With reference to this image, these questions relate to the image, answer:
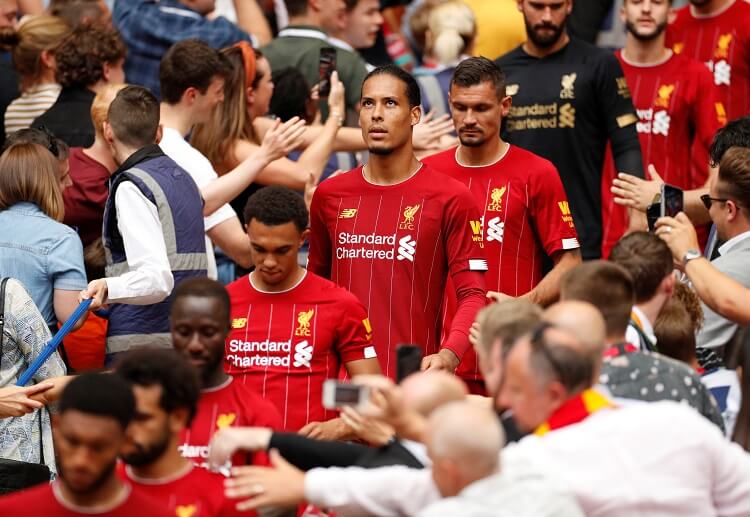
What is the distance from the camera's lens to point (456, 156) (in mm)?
8055

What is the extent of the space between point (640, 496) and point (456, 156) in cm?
335

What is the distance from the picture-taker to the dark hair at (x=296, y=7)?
35.2 feet

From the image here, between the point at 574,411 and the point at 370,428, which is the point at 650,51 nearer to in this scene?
the point at 370,428

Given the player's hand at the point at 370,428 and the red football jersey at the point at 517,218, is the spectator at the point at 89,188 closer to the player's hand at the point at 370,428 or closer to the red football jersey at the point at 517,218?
the red football jersey at the point at 517,218

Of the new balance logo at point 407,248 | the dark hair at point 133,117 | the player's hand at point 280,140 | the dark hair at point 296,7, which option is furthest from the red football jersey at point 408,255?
the dark hair at point 296,7

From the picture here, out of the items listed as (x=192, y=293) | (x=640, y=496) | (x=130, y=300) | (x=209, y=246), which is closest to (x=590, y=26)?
(x=209, y=246)

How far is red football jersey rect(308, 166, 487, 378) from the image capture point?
7352mm

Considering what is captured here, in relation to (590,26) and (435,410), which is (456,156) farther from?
(590,26)

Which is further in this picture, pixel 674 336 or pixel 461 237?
pixel 461 237

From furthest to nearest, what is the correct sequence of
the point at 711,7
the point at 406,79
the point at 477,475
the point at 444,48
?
the point at 444,48, the point at 711,7, the point at 406,79, the point at 477,475

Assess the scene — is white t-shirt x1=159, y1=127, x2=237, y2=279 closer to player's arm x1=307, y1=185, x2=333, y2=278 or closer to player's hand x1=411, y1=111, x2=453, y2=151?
player's arm x1=307, y1=185, x2=333, y2=278

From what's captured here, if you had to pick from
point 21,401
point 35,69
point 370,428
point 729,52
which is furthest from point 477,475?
point 729,52

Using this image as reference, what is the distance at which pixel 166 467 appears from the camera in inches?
207

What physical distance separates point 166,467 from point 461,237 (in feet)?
8.26
